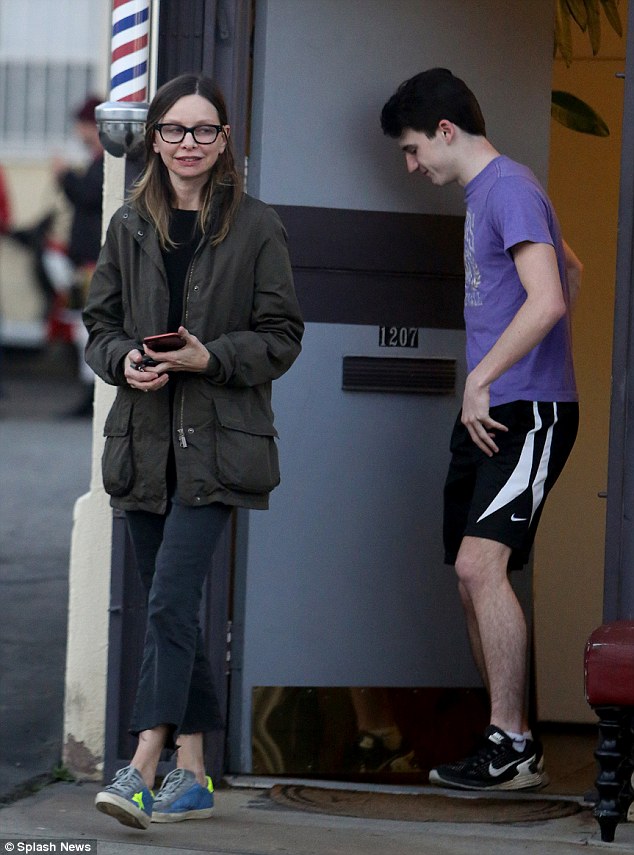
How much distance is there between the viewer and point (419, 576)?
16.5ft

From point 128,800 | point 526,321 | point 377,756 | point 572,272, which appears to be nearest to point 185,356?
point 526,321

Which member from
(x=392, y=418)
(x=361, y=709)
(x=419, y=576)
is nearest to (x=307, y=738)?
(x=361, y=709)

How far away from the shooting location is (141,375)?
3939 millimetres

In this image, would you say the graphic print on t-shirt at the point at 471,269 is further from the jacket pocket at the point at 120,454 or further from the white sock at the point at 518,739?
the white sock at the point at 518,739

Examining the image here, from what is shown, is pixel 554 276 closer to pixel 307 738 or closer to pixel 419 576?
pixel 419 576

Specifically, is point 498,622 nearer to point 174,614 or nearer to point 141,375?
point 174,614

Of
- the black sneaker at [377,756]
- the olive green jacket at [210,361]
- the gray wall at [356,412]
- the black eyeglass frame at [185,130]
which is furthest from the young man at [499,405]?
the black eyeglass frame at [185,130]

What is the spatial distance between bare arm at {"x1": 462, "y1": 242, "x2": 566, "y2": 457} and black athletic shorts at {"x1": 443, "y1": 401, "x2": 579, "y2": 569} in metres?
0.13

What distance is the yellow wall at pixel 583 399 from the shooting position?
5.55 metres

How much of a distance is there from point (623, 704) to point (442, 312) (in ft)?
4.93

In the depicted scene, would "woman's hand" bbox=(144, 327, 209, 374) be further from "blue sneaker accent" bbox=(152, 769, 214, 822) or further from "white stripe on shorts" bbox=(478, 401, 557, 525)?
"blue sneaker accent" bbox=(152, 769, 214, 822)

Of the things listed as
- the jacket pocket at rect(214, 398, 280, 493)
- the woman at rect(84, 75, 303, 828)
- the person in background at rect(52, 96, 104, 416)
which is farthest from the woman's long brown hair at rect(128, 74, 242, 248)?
the person in background at rect(52, 96, 104, 416)

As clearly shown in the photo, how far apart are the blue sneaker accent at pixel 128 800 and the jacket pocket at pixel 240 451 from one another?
752 millimetres

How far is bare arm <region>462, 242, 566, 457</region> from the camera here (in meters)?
4.30
